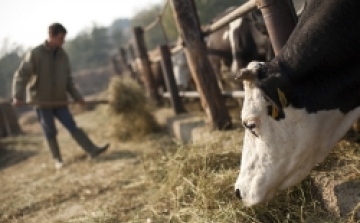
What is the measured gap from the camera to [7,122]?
33.6 feet

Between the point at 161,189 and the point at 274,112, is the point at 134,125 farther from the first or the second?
the point at 274,112

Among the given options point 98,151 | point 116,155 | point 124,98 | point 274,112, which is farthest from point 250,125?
point 124,98

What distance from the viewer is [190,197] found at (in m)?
2.65

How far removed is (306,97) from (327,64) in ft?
0.71

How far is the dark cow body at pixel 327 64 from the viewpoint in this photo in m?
1.96

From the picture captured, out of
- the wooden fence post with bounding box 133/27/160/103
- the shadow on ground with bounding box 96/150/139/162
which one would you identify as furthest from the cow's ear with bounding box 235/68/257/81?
the wooden fence post with bounding box 133/27/160/103

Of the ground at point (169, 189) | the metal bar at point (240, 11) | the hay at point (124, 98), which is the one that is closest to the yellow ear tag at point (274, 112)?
the ground at point (169, 189)

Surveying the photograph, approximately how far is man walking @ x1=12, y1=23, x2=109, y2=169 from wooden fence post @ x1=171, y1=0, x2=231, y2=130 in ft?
6.36

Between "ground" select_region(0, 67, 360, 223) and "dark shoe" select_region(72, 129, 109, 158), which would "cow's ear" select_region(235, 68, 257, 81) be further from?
"dark shoe" select_region(72, 129, 109, 158)

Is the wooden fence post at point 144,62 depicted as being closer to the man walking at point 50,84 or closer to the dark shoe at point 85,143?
the man walking at point 50,84

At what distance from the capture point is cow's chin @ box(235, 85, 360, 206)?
1976mm

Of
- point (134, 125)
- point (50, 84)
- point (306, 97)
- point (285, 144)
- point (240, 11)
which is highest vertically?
point (240, 11)

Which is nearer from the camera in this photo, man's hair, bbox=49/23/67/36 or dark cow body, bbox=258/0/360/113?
dark cow body, bbox=258/0/360/113

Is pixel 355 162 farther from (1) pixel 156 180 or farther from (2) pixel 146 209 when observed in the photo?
(1) pixel 156 180
